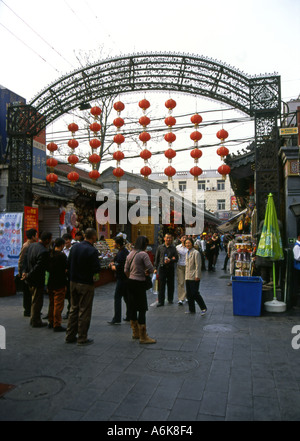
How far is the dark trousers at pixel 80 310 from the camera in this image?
5.74 metres

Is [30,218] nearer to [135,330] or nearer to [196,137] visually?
[196,137]

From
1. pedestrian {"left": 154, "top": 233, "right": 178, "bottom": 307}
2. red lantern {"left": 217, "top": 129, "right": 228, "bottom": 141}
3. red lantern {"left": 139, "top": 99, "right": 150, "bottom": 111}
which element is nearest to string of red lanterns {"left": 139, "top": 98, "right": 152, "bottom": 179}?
red lantern {"left": 139, "top": 99, "right": 150, "bottom": 111}

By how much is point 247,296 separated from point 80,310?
12.8 ft

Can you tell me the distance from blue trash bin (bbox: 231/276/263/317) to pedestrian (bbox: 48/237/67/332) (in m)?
3.67

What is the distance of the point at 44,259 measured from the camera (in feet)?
22.7

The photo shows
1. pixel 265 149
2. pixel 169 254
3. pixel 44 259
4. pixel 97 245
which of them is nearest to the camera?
pixel 44 259

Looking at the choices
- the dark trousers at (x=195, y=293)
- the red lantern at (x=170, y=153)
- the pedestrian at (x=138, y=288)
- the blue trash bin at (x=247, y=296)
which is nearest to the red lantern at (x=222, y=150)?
the red lantern at (x=170, y=153)

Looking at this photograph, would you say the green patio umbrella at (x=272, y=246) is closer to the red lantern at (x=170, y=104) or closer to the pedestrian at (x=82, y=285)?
the pedestrian at (x=82, y=285)

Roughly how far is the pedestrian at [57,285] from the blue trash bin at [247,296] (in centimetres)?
367

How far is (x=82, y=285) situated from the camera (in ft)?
18.8

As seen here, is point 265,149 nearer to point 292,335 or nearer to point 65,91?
point 292,335

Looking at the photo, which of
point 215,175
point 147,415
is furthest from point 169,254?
point 215,175

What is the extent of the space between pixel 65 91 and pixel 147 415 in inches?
446

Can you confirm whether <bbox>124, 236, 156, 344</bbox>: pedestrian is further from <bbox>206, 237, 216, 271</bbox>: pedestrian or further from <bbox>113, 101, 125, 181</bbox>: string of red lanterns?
<bbox>206, 237, 216, 271</bbox>: pedestrian
